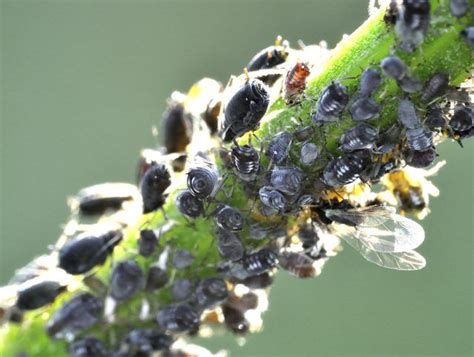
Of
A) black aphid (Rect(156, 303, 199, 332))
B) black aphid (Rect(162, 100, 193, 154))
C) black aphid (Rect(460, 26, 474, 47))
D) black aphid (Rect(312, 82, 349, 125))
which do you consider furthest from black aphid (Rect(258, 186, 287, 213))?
black aphid (Rect(460, 26, 474, 47))

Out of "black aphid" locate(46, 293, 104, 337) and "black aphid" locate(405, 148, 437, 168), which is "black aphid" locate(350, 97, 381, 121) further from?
"black aphid" locate(46, 293, 104, 337)

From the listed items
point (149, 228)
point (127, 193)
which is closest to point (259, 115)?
point (149, 228)

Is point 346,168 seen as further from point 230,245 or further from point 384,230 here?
point 230,245

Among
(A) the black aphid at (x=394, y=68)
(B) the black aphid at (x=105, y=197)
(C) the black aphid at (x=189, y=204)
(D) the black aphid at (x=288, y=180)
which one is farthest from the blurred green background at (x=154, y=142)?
(A) the black aphid at (x=394, y=68)

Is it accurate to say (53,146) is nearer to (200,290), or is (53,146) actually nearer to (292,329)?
(292,329)

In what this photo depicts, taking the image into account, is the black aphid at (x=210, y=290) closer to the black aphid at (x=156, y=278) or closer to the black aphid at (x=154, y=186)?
the black aphid at (x=156, y=278)

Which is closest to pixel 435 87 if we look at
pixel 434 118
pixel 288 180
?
pixel 434 118

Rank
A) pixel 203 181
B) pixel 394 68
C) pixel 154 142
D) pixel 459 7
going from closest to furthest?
→ pixel 459 7, pixel 394 68, pixel 203 181, pixel 154 142
